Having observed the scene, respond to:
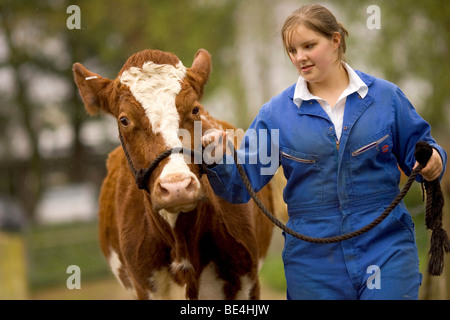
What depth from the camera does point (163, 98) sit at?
10.2 ft

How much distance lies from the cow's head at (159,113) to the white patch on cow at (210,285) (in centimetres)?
73

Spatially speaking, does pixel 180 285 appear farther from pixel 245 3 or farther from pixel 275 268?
pixel 245 3

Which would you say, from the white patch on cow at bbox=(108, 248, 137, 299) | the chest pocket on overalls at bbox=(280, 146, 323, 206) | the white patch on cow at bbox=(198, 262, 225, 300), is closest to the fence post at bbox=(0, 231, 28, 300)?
the white patch on cow at bbox=(108, 248, 137, 299)

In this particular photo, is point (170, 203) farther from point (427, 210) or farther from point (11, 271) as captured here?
point (11, 271)

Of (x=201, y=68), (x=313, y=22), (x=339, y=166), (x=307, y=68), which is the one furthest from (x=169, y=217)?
(x=313, y=22)

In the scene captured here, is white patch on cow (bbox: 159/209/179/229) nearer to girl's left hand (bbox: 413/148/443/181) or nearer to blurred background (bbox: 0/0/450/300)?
girl's left hand (bbox: 413/148/443/181)

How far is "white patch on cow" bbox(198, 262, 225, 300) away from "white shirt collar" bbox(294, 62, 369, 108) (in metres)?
1.34

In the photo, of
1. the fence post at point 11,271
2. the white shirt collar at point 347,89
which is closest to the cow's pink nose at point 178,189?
the white shirt collar at point 347,89

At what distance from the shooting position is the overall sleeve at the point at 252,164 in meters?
2.91

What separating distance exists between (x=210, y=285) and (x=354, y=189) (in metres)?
1.40

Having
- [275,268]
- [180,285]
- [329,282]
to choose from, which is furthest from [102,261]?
[329,282]

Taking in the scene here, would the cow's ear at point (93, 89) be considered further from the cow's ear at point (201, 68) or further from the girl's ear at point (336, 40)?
the girl's ear at point (336, 40)

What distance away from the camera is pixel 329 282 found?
2.79 meters
